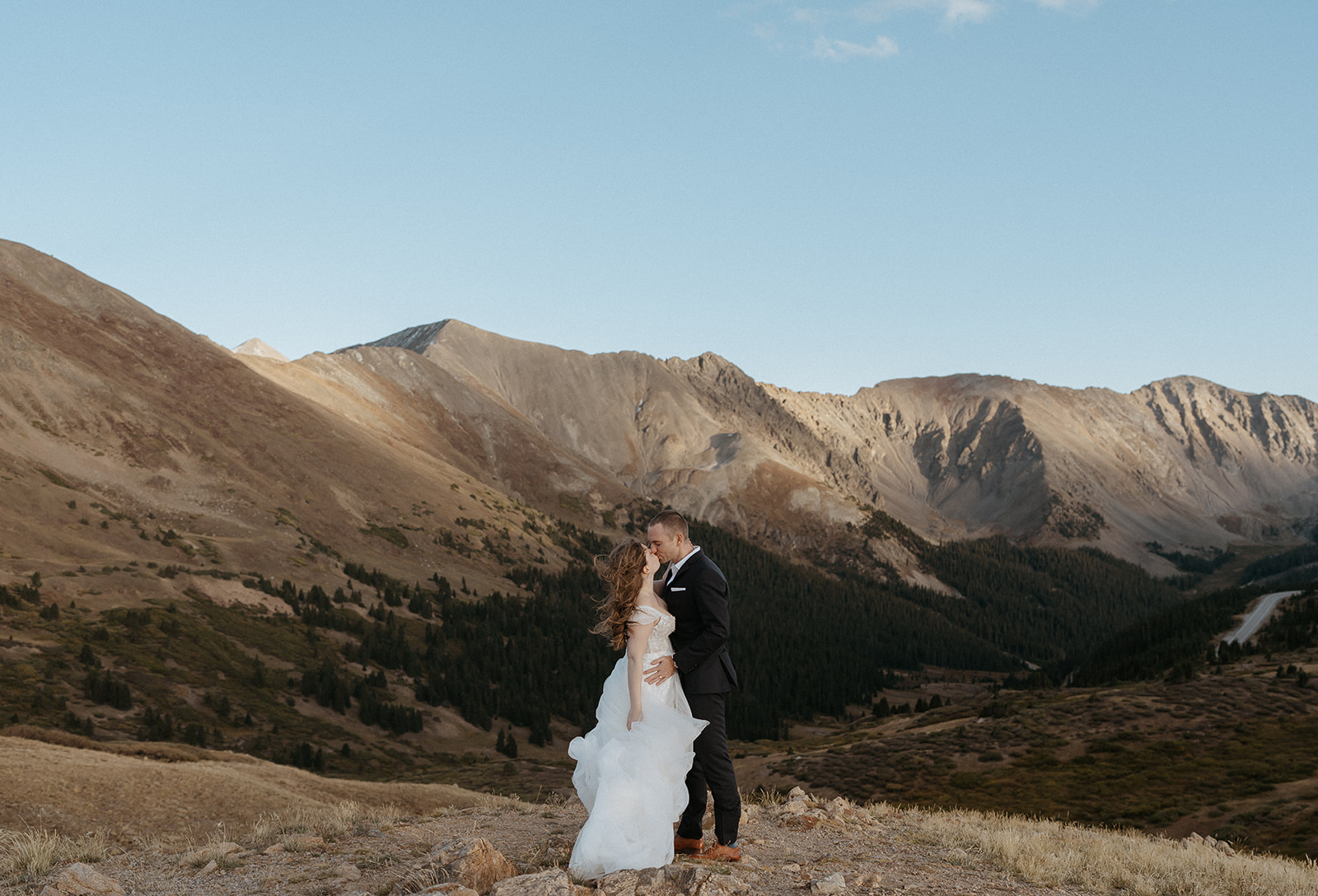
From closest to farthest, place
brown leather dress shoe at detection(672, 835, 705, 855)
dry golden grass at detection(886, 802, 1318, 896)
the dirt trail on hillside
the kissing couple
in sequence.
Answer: the kissing couple → dry golden grass at detection(886, 802, 1318, 896) → brown leather dress shoe at detection(672, 835, 705, 855) → the dirt trail on hillside

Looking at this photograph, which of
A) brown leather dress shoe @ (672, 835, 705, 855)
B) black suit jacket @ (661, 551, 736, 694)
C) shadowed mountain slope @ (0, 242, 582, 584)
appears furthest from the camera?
shadowed mountain slope @ (0, 242, 582, 584)

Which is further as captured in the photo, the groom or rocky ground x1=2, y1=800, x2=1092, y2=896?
the groom

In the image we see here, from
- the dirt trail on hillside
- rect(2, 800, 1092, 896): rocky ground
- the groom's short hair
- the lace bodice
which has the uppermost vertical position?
the groom's short hair

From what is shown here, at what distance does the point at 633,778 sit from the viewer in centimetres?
1011

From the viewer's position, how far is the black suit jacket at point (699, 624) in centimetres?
1048

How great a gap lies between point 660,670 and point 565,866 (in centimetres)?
302

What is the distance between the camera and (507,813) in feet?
56.9

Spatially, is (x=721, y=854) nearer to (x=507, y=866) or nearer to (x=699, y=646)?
(x=507, y=866)

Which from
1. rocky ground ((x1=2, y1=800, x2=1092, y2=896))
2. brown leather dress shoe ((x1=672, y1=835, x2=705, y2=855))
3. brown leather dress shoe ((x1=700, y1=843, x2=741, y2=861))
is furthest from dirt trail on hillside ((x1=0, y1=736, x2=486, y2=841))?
brown leather dress shoe ((x1=700, y1=843, x2=741, y2=861))

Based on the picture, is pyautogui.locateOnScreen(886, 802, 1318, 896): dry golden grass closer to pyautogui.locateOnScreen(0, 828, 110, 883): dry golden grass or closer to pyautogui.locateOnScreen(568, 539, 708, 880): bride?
pyautogui.locateOnScreen(568, 539, 708, 880): bride

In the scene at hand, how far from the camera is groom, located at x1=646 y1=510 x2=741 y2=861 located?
10.5 metres

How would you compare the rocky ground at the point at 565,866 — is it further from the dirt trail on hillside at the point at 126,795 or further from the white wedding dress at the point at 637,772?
the dirt trail on hillside at the point at 126,795

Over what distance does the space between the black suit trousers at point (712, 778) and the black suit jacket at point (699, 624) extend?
248 millimetres

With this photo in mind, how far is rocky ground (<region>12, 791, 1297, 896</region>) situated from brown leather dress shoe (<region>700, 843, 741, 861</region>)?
0.17 meters
